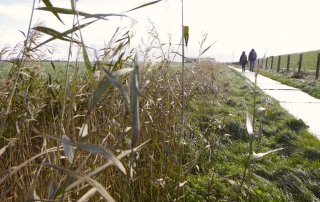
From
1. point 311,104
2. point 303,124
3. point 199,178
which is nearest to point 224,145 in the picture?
point 199,178

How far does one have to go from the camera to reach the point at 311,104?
7.64 m

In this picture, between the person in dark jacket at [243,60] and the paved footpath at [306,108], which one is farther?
the person in dark jacket at [243,60]

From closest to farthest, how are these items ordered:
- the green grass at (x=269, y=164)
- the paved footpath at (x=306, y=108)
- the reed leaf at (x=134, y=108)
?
1. the reed leaf at (x=134, y=108)
2. the green grass at (x=269, y=164)
3. the paved footpath at (x=306, y=108)

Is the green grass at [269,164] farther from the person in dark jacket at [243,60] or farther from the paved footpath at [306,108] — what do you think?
A: the person in dark jacket at [243,60]

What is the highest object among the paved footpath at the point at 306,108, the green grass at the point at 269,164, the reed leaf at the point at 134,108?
the reed leaf at the point at 134,108

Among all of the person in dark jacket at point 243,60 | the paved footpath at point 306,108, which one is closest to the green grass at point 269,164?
the paved footpath at point 306,108

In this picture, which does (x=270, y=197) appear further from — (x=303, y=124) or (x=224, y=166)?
(x=303, y=124)

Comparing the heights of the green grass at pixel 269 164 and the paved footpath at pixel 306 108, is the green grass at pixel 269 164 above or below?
above

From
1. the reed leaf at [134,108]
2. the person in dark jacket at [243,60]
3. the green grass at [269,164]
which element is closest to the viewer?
the reed leaf at [134,108]

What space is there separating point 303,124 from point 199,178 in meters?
3.05

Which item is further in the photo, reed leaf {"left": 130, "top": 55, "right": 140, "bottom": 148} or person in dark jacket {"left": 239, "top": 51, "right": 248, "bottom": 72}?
person in dark jacket {"left": 239, "top": 51, "right": 248, "bottom": 72}

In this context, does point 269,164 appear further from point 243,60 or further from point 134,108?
point 243,60

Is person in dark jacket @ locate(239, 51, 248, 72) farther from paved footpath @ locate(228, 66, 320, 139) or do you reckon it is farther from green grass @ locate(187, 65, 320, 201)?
green grass @ locate(187, 65, 320, 201)

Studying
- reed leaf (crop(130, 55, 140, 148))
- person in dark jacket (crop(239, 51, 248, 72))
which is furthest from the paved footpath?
person in dark jacket (crop(239, 51, 248, 72))
